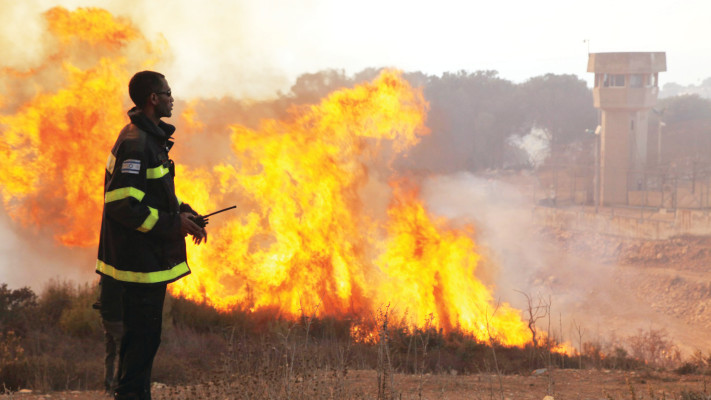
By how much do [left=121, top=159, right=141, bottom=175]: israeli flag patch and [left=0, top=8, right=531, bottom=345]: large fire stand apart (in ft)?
36.5

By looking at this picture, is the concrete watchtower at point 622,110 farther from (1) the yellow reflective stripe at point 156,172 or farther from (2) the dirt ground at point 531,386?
(1) the yellow reflective stripe at point 156,172

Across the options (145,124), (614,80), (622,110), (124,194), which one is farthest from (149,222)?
(614,80)

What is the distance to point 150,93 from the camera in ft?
13.4

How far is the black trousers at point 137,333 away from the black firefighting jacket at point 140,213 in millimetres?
93

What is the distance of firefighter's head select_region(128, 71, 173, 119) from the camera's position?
4.08 m

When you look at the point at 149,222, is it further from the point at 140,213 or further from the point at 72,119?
the point at 72,119

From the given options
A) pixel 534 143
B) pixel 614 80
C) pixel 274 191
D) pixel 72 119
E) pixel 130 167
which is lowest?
pixel 130 167

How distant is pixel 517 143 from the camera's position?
69.3 meters

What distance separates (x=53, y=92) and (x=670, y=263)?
103 feet

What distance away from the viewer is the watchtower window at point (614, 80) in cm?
4416

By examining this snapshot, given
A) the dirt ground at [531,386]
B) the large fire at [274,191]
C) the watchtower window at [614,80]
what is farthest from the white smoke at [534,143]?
the dirt ground at [531,386]

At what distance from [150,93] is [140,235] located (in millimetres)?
850

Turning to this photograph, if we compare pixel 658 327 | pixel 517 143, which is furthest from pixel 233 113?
pixel 517 143

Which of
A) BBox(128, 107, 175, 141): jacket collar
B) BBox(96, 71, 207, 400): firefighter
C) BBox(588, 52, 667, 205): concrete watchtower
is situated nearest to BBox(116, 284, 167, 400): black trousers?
BBox(96, 71, 207, 400): firefighter
